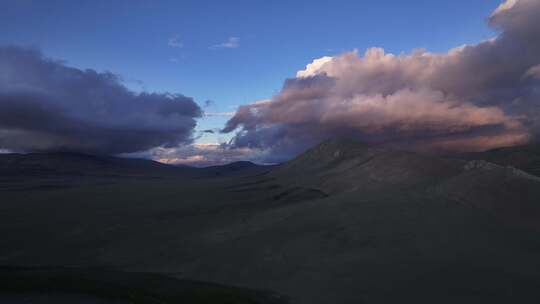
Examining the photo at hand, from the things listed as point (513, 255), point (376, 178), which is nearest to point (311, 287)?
point (513, 255)

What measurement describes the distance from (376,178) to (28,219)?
1575 inches

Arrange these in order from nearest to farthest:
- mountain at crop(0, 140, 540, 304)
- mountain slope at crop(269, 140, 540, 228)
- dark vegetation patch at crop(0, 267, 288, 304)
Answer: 1. dark vegetation patch at crop(0, 267, 288, 304)
2. mountain at crop(0, 140, 540, 304)
3. mountain slope at crop(269, 140, 540, 228)

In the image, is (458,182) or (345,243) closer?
(345,243)

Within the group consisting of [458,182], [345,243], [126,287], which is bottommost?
[126,287]

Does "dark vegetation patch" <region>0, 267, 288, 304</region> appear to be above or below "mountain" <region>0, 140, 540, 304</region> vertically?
below

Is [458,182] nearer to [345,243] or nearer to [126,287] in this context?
[345,243]

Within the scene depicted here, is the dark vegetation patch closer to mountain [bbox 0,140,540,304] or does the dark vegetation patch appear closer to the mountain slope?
mountain [bbox 0,140,540,304]

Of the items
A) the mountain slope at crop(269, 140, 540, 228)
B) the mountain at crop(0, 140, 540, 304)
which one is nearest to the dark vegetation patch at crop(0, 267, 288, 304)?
the mountain at crop(0, 140, 540, 304)

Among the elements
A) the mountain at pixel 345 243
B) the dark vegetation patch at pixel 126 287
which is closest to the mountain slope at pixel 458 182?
the mountain at pixel 345 243

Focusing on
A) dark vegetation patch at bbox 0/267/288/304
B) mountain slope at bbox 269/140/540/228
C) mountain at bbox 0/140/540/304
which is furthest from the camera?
mountain slope at bbox 269/140/540/228

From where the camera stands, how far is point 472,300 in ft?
42.7

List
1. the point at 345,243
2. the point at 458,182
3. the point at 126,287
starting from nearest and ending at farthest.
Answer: the point at 126,287
the point at 345,243
the point at 458,182

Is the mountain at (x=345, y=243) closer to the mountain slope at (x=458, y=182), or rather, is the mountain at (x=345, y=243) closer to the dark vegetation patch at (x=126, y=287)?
the mountain slope at (x=458, y=182)

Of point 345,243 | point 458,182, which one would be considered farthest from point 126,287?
point 458,182
